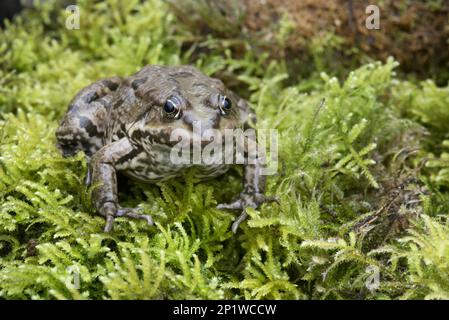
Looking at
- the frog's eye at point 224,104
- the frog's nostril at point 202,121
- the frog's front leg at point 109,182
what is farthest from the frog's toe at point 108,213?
the frog's eye at point 224,104

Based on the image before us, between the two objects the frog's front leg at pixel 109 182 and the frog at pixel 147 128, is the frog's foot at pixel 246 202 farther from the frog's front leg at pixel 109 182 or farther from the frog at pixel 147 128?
the frog's front leg at pixel 109 182

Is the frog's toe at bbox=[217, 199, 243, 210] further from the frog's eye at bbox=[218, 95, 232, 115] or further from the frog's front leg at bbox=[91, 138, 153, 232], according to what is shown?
the frog's eye at bbox=[218, 95, 232, 115]

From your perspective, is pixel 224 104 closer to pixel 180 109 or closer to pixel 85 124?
pixel 180 109

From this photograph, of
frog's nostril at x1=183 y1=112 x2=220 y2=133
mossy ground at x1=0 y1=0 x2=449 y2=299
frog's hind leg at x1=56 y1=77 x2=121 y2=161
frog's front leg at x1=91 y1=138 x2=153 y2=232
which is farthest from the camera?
frog's hind leg at x1=56 y1=77 x2=121 y2=161

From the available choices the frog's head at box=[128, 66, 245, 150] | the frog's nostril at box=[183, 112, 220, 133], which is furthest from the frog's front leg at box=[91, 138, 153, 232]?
the frog's nostril at box=[183, 112, 220, 133]

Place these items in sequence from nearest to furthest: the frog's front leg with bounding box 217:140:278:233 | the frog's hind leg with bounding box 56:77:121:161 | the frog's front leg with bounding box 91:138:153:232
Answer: the frog's front leg with bounding box 91:138:153:232, the frog's front leg with bounding box 217:140:278:233, the frog's hind leg with bounding box 56:77:121:161
